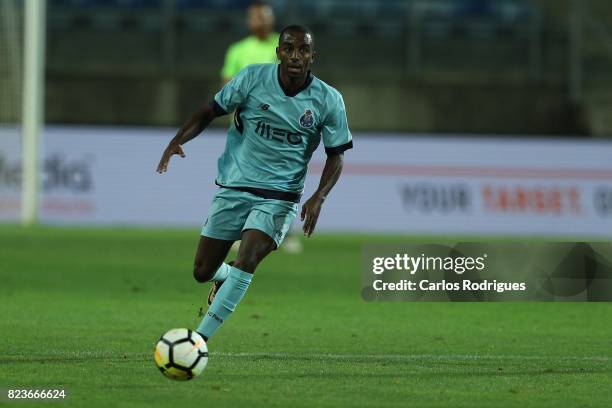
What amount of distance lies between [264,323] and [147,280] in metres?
3.51

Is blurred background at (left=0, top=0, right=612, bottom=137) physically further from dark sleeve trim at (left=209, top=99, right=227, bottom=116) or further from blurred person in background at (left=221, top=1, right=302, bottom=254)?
dark sleeve trim at (left=209, top=99, right=227, bottom=116)

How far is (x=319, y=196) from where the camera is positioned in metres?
7.22

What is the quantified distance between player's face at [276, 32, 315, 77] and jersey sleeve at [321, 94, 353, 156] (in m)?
0.32

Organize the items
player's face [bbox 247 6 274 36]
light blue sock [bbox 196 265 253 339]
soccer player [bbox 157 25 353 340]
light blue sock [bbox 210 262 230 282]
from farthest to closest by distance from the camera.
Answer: player's face [bbox 247 6 274 36]
light blue sock [bbox 210 262 230 282]
soccer player [bbox 157 25 353 340]
light blue sock [bbox 196 265 253 339]

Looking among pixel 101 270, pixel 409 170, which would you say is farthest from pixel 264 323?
pixel 409 170

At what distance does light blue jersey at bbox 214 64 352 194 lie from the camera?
24.8 ft

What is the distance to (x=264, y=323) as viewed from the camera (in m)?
9.55

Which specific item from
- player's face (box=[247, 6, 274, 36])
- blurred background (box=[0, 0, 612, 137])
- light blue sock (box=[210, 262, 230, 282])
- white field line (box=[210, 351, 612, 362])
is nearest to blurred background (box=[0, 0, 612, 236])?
blurred background (box=[0, 0, 612, 137])

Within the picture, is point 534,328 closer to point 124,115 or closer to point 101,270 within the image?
point 101,270

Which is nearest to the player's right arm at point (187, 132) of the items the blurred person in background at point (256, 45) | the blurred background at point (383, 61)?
the blurred person in background at point (256, 45)

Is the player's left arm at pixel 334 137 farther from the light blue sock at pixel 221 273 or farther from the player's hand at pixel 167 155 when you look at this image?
the light blue sock at pixel 221 273

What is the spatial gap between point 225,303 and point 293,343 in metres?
1.47

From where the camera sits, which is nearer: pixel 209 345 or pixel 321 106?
pixel 321 106

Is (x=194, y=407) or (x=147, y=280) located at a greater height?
(x=194, y=407)
